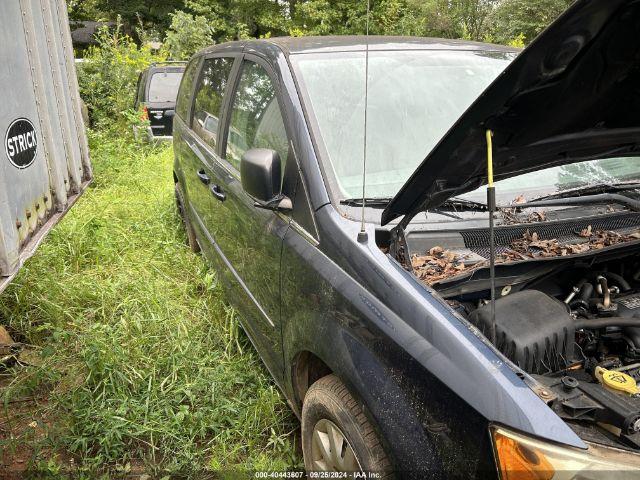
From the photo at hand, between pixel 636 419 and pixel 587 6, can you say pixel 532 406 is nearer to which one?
pixel 636 419

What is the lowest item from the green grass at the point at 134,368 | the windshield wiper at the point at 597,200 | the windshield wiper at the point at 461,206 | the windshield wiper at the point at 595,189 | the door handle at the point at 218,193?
the green grass at the point at 134,368

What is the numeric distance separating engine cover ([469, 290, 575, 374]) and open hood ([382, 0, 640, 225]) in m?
0.41

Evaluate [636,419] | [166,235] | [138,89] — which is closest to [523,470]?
[636,419]

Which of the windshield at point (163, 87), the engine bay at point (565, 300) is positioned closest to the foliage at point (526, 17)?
the windshield at point (163, 87)

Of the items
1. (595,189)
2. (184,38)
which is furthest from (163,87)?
(595,189)

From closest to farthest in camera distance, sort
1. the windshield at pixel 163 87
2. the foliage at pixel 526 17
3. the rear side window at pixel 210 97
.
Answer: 1. the rear side window at pixel 210 97
2. the windshield at pixel 163 87
3. the foliage at pixel 526 17

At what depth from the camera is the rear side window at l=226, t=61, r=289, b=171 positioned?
7.51 ft

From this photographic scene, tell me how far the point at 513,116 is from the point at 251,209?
131 centimetres

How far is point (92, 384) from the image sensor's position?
277cm

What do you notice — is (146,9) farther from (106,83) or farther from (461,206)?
(461,206)

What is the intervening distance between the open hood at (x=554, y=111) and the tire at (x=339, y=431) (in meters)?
0.62

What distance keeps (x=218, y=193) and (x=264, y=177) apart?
38.2 inches

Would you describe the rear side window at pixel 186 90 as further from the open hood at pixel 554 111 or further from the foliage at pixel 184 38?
the foliage at pixel 184 38

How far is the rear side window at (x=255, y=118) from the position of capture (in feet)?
7.51
